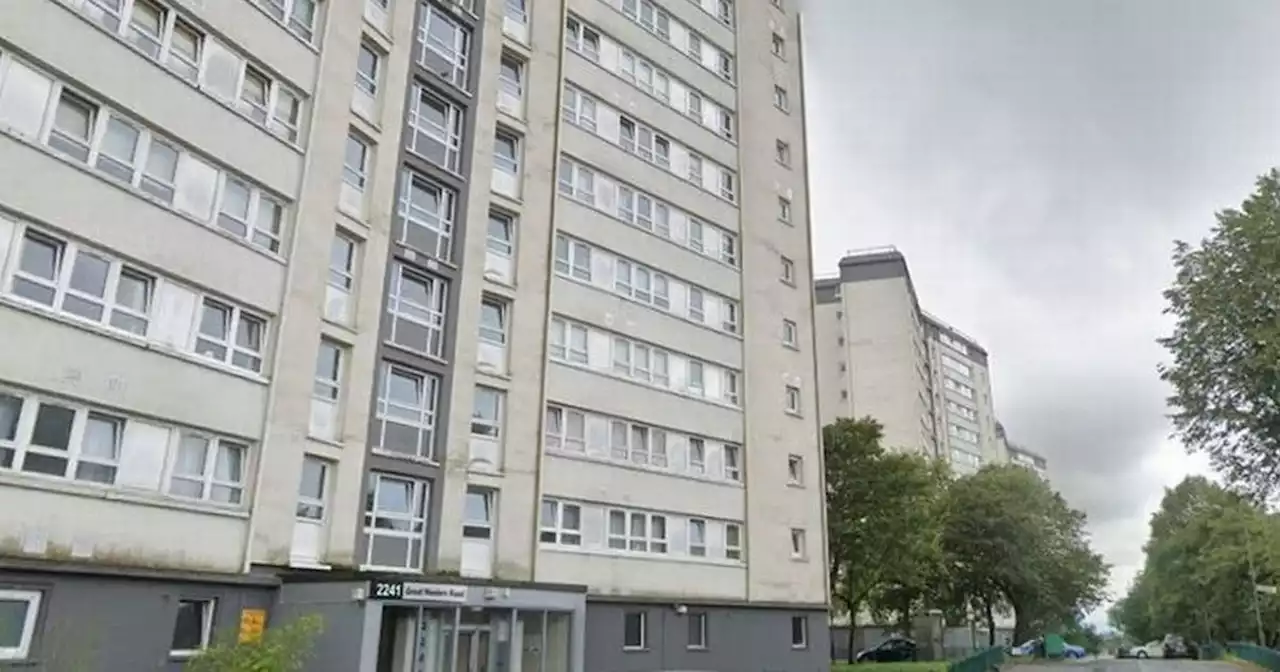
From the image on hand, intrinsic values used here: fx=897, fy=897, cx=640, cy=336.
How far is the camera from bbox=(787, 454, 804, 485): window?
32969mm

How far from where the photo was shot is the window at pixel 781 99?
3832cm

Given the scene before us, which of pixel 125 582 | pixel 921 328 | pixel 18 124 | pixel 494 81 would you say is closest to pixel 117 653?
pixel 125 582

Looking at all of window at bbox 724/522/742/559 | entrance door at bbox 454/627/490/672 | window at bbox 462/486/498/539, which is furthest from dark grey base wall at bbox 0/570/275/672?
window at bbox 724/522/742/559

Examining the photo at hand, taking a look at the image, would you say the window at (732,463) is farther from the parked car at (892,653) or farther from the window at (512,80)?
the parked car at (892,653)

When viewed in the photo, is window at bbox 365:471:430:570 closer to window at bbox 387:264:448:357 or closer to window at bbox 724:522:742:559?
window at bbox 387:264:448:357

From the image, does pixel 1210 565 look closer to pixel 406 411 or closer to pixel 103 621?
pixel 406 411

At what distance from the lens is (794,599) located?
31375mm

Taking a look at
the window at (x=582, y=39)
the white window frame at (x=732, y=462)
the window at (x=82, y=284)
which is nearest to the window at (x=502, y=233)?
the window at (x=582, y=39)

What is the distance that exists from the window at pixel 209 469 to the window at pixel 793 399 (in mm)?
20815

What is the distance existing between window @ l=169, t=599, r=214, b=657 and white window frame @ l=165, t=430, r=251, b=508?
1.88 meters

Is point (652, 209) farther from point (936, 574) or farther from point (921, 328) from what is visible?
point (921, 328)

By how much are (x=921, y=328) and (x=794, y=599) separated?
81663mm

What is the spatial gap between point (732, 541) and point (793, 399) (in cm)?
657

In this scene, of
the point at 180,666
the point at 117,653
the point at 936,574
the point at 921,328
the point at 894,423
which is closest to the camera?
the point at 117,653
